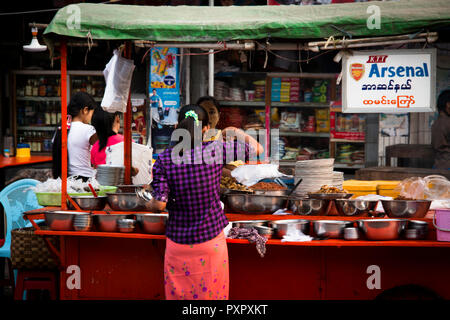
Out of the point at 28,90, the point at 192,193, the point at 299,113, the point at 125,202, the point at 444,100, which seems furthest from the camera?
the point at 28,90

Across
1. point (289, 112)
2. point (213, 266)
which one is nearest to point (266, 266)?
point (213, 266)

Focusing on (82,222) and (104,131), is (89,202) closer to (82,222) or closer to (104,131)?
(82,222)

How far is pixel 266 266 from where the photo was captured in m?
4.91

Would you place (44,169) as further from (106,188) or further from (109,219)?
(109,219)

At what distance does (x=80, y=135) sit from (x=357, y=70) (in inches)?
126

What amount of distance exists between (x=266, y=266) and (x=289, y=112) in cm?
550

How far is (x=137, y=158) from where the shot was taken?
21.1 ft

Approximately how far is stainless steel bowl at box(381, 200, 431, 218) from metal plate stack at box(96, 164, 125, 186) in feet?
9.16

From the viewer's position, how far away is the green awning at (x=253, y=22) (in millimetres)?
4621

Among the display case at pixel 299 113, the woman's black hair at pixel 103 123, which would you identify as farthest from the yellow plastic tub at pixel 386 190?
the display case at pixel 299 113

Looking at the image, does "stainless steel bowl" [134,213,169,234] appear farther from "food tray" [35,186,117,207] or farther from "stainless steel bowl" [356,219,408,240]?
"stainless steel bowl" [356,219,408,240]

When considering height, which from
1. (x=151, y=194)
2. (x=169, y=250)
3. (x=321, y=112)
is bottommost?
(x=169, y=250)

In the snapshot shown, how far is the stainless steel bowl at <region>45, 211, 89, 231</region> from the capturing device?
4.92 meters

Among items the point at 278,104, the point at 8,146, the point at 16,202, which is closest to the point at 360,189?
the point at 16,202
